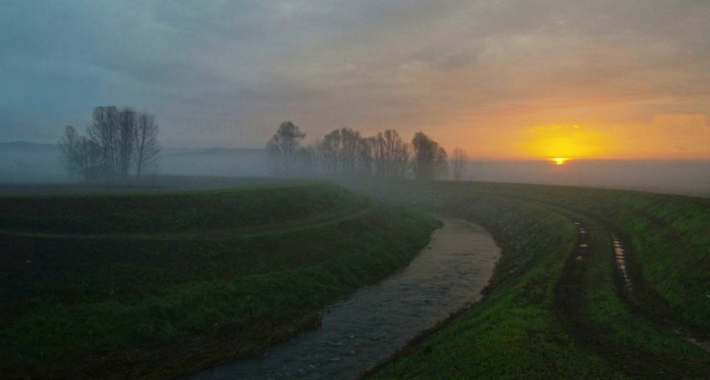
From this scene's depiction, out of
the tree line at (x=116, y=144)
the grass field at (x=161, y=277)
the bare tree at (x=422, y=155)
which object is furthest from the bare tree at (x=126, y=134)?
the bare tree at (x=422, y=155)

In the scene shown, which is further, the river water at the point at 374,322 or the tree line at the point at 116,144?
the tree line at the point at 116,144

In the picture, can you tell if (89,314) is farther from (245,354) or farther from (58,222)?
(58,222)

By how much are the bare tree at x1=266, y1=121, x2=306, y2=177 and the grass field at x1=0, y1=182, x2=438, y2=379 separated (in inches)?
4162

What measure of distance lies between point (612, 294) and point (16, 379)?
32.0m

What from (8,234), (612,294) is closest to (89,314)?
(8,234)

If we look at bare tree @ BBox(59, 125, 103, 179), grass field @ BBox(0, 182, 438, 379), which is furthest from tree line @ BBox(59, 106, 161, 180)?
grass field @ BBox(0, 182, 438, 379)

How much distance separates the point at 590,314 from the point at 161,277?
2880 centimetres

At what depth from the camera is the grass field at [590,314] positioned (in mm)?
17562

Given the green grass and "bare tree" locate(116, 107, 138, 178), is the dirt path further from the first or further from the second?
"bare tree" locate(116, 107, 138, 178)

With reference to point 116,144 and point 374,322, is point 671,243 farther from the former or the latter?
point 116,144

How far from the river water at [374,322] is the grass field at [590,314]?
2009mm

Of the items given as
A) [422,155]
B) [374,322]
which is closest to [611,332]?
[374,322]

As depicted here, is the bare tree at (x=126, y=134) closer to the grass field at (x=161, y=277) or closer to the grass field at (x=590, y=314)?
the grass field at (x=161, y=277)

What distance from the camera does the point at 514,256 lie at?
50.2 meters
